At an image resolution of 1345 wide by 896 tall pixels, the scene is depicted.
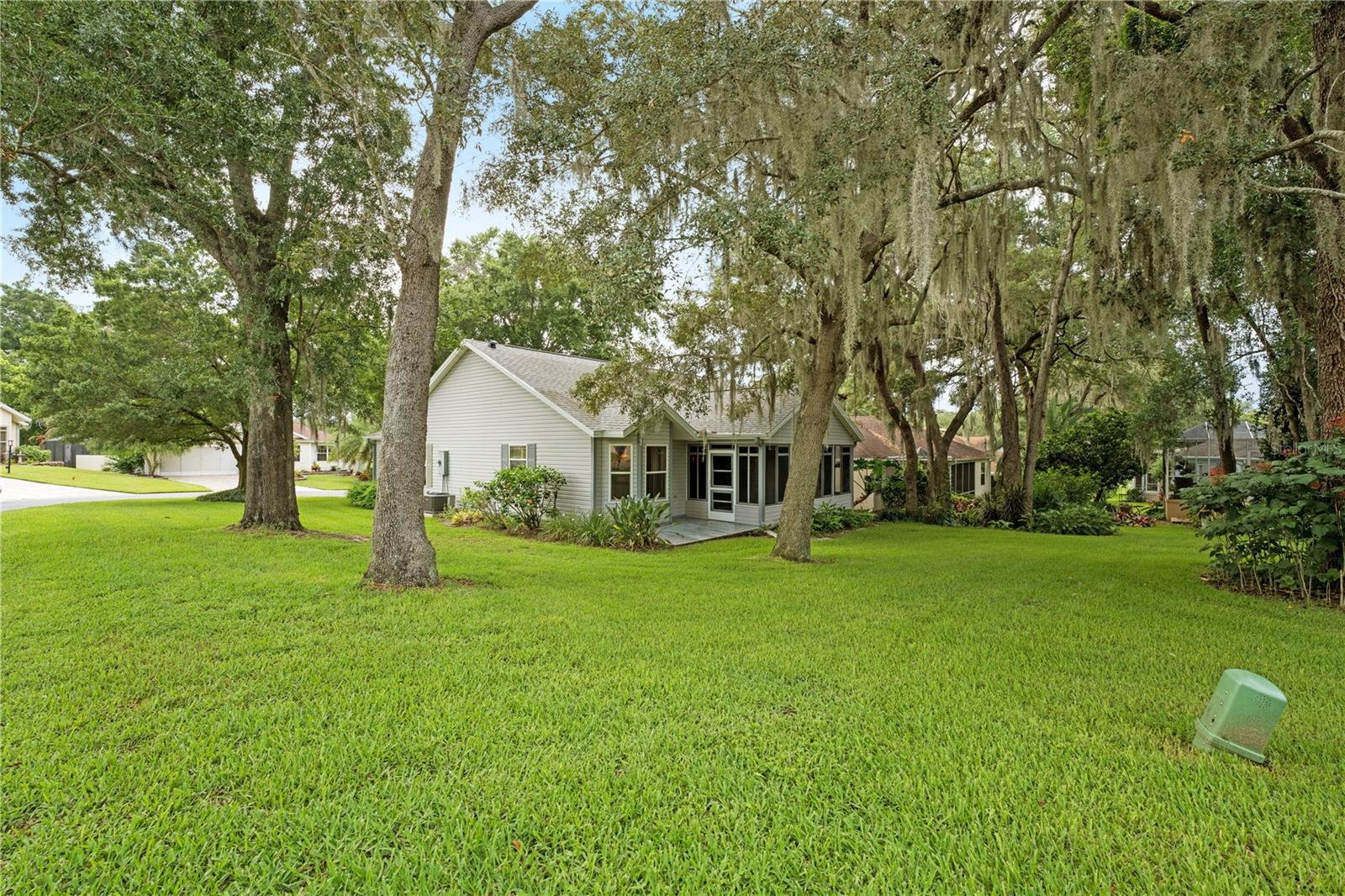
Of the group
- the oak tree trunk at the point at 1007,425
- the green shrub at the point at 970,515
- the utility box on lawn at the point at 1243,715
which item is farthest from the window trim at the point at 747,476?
the utility box on lawn at the point at 1243,715

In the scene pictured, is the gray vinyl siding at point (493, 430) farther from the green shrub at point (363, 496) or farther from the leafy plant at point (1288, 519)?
the leafy plant at point (1288, 519)

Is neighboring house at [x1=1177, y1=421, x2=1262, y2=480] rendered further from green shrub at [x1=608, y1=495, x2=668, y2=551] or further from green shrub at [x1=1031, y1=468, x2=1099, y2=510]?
green shrub at [x1=608, y1=495, x2=668, y2=551]

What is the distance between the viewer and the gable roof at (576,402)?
12.9m

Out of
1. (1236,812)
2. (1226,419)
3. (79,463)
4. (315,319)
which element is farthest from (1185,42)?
(79,463)

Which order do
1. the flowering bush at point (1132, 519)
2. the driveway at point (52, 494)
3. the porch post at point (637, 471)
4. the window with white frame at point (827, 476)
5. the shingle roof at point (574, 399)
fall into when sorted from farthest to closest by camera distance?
the window with white frame at point (827, 476) → the flowering bush at point (1132, 519) → the driveway at point (52, 494) → the shingle roof at point (574, 399) → the porch post at point (637, 471)

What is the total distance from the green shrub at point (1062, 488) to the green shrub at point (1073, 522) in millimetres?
1406

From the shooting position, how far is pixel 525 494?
497 inches

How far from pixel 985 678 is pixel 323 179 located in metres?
10.4

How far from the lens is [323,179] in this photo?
27.9 feet

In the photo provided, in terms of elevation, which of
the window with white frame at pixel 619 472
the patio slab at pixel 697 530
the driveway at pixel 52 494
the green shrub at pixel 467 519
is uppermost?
the window with white frame at pixel 619 472

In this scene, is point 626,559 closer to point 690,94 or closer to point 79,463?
point 690,94

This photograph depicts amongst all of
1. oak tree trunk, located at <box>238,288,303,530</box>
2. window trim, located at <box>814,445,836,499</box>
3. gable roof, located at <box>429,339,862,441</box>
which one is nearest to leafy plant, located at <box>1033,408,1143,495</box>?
window trim, located at <box>814,445,836,499</box>

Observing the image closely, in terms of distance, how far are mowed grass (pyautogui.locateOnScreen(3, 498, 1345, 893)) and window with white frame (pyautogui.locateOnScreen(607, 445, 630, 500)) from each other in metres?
7.23

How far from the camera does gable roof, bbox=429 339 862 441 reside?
12.9 meters
